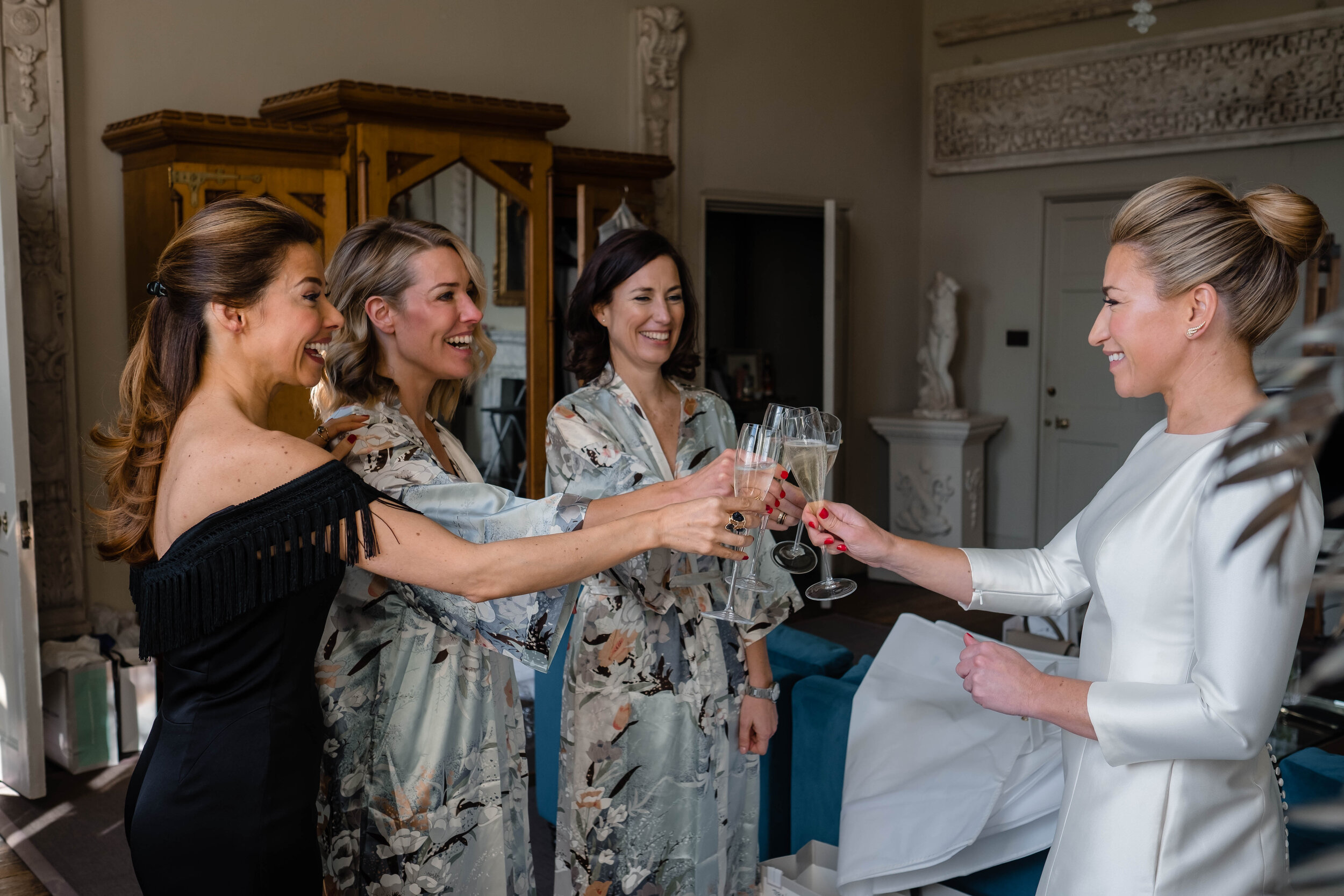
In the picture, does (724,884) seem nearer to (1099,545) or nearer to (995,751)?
(995,751)

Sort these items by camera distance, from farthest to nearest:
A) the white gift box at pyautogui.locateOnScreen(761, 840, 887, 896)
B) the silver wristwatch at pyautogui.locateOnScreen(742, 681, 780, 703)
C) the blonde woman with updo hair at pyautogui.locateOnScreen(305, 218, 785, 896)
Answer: the silver wristwatch at pyautogui.locateOnScreen(742, 681, 780, 703) < the white gift box at pyautogui.locateOnScreen(761, 840, 887, 896) < the blonde woman with updo hair at pyautogui.locateOnScreen(305, 218, 785, 896)

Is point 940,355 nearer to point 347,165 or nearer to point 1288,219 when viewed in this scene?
point 347,165

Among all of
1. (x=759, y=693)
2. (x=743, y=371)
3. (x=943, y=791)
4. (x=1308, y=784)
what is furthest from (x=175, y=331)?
(x=743, y=371)

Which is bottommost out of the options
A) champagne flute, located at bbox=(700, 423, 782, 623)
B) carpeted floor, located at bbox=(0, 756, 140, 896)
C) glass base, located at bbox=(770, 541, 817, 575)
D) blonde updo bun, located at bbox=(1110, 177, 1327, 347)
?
carpeted floor, located at bbox=(0, 756, 140, 896)

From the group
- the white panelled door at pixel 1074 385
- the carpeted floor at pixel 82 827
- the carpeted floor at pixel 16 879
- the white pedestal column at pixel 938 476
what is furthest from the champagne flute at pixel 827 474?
the white panelled door at pixel 1074 385

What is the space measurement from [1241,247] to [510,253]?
3296mm

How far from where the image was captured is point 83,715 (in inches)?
145

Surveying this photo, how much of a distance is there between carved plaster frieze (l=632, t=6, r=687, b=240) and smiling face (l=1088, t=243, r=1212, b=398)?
429 cm

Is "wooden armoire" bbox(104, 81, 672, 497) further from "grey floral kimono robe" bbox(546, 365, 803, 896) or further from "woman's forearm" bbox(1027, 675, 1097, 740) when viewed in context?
"woman's forearm" bbox(1027, 675, 1097, 740)

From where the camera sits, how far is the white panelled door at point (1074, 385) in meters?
6.57

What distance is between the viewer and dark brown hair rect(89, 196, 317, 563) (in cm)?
131

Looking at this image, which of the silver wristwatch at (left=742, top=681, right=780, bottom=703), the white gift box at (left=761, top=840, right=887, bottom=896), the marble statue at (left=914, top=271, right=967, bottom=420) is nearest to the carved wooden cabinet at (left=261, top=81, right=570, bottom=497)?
the silver wristwatch at (left=742, top=681, right=780, bottom=703)

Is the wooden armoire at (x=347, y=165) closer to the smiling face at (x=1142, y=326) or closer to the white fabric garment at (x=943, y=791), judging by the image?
the white fabric garment at (x=943, y=791)

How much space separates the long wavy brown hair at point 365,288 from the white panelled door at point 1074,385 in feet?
18.3
